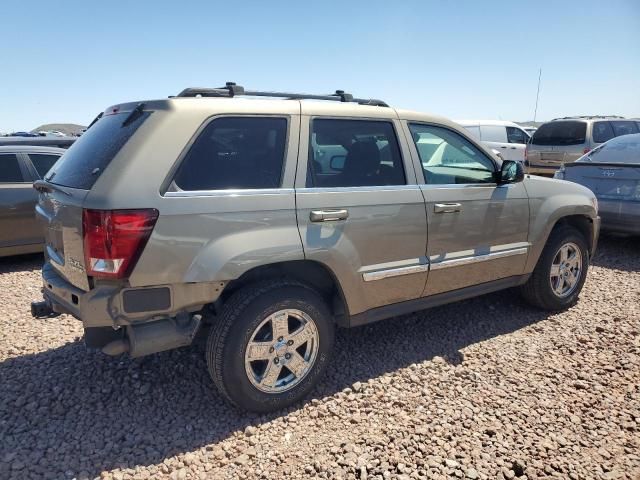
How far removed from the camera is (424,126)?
138 inches

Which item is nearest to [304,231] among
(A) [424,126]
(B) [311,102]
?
(B) [311,102]

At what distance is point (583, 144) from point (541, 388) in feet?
33.7

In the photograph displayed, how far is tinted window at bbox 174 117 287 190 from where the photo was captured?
2.55 metres

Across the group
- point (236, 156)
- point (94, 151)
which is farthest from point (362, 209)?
point (94, 151)

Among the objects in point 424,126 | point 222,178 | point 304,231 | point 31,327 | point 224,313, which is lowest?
point 31,327

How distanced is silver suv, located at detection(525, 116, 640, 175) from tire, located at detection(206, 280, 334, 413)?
34.5 ft

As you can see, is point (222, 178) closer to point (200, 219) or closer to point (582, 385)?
point (200, 219)

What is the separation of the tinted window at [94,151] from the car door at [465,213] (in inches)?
74.9

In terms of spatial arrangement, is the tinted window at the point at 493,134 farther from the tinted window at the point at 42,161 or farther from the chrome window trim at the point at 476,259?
the tinted window at the point at 42,161

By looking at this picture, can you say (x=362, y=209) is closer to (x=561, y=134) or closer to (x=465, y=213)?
(x=465, y=213)

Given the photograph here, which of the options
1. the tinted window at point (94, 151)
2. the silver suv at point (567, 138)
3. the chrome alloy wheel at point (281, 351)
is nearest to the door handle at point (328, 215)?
the chrome alloy wheel at point (281, 351)

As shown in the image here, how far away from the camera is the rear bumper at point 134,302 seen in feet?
7.83

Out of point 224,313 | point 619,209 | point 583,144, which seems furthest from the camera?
point 583,144

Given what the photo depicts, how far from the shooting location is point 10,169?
232 inches
